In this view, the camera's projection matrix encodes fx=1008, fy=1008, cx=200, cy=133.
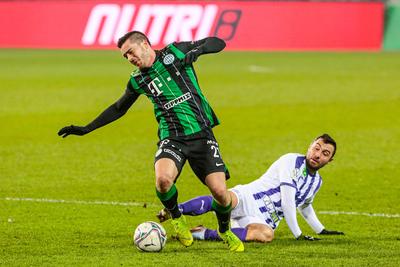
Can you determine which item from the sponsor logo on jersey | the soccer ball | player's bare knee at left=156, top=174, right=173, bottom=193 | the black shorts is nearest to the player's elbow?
the sponsor logo on jersey

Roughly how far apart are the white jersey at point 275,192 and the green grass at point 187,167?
32cm

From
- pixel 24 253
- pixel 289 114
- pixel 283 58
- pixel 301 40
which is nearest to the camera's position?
pixel 24 253

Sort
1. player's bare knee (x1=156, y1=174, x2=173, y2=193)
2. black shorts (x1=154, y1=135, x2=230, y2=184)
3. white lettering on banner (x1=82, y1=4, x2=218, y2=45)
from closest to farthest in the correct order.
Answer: player's bare knee (x1=156, y1=174, x2=173, y2=193), black shorts (x1=154, y1=135, x2=230, y2=184), white lettering on banner (x1=82, y1=4, x2=218, y2=45)

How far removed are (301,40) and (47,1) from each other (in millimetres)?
10055

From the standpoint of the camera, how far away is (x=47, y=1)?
39.5 metres

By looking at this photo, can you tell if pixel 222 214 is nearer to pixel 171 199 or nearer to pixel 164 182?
pixel 171 199

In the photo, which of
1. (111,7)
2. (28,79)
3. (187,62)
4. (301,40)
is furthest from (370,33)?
(187,62)

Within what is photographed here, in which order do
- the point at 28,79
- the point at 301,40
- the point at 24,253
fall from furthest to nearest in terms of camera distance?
the point at 301,40 → the point at 28,79 → the point at 24,253

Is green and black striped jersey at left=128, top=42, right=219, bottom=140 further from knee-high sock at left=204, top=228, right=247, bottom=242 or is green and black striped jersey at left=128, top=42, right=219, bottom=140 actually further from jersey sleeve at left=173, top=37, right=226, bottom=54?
knee-high sock at left=204, top=228, right=247, bottom=242

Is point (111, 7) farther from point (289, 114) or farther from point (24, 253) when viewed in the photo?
point (24, 253)

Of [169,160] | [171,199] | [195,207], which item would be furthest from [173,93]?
[195,207]

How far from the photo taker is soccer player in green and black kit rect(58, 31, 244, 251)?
8.73 m

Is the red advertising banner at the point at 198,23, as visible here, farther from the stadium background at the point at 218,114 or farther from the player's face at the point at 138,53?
the player's face at the point at 138,53

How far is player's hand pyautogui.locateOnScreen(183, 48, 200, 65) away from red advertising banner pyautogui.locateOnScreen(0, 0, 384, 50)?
2838 cm
